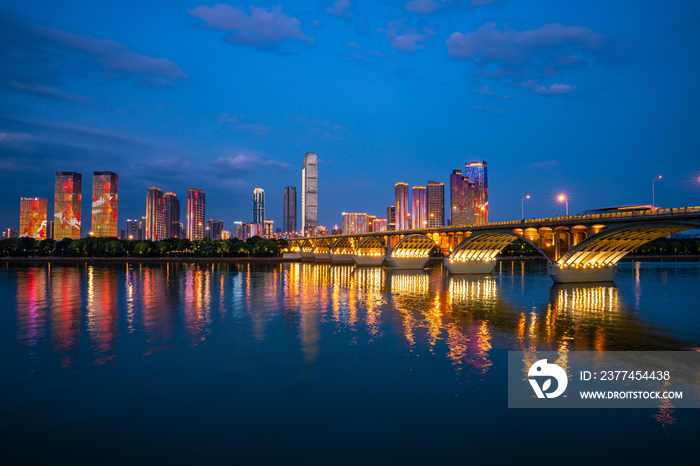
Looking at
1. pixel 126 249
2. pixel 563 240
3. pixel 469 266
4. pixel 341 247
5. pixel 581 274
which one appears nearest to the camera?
pixel 563 240

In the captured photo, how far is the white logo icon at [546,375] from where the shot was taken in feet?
44.4

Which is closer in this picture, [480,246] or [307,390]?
[307,390]

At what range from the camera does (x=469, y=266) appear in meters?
80.1

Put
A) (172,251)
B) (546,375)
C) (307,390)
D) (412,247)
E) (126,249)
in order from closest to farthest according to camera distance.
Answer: (307,390) < (546,375) < (412,247) < (126,249) < (172,251)

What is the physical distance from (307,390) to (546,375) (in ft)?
29.7

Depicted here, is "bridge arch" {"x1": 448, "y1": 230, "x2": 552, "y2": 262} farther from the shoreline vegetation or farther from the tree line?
the tree line

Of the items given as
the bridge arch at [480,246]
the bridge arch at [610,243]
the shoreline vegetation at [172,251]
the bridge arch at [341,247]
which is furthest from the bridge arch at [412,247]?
the shoreline vegetation at [172,251]

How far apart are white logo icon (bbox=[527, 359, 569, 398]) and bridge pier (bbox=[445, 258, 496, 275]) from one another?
6108 centimetres

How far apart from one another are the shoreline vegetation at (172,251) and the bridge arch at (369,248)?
34.8 metres

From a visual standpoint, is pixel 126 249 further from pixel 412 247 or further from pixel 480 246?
pixel 480 246

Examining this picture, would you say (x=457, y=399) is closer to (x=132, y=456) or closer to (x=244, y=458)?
(x=244, y=458)

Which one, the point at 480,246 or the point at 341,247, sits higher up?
the point at 480,246

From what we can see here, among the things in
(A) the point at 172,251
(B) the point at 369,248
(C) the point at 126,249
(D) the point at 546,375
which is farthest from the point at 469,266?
(C) the point at 126,249

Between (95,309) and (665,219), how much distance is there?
5403 centimetres
